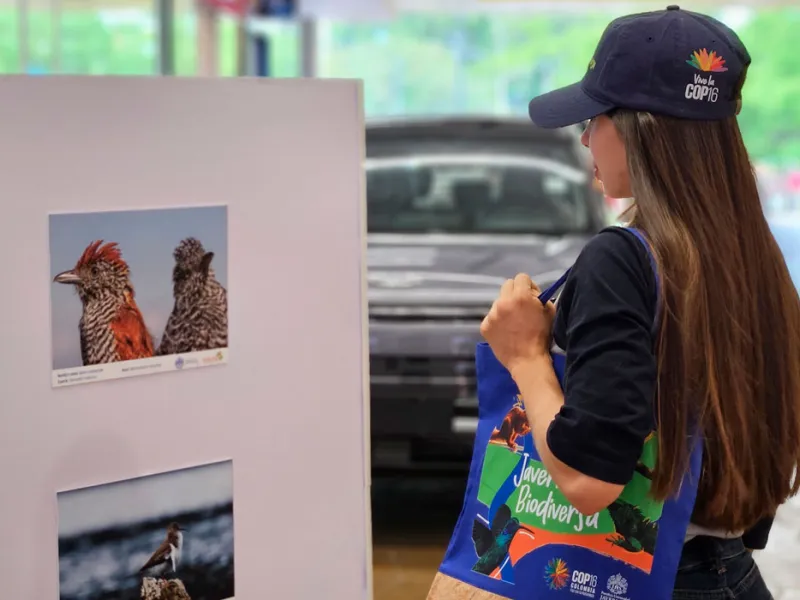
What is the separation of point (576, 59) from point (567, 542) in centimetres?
1084

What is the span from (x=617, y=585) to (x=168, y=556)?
3.26 ft

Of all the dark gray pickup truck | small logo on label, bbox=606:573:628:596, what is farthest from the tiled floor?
small logo on label, bbox=606:573:628:596

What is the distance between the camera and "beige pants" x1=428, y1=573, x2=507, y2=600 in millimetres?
1552

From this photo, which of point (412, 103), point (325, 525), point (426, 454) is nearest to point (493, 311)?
point (325, 525)

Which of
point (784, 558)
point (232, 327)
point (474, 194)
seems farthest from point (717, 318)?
point (474, 194)

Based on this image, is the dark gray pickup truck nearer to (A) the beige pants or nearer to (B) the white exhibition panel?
(B) the white exhibition panel

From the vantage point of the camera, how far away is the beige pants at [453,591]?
5.09 ft

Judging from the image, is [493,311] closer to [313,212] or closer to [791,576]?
[313,212]

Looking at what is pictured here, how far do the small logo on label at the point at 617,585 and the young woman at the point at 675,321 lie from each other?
8 cm

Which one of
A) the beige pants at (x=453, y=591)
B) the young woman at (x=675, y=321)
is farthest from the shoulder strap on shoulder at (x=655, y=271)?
the beige pants at (x=453, y=591)

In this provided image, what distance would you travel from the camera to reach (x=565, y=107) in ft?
4.88

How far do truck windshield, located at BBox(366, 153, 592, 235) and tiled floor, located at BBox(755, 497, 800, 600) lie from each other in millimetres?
1606

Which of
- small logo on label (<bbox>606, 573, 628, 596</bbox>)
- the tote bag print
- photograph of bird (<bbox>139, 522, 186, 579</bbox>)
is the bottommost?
photograph of bird (<bbox>139, 522, 186, 579</bbox>)

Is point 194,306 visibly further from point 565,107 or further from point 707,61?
point 707,61
